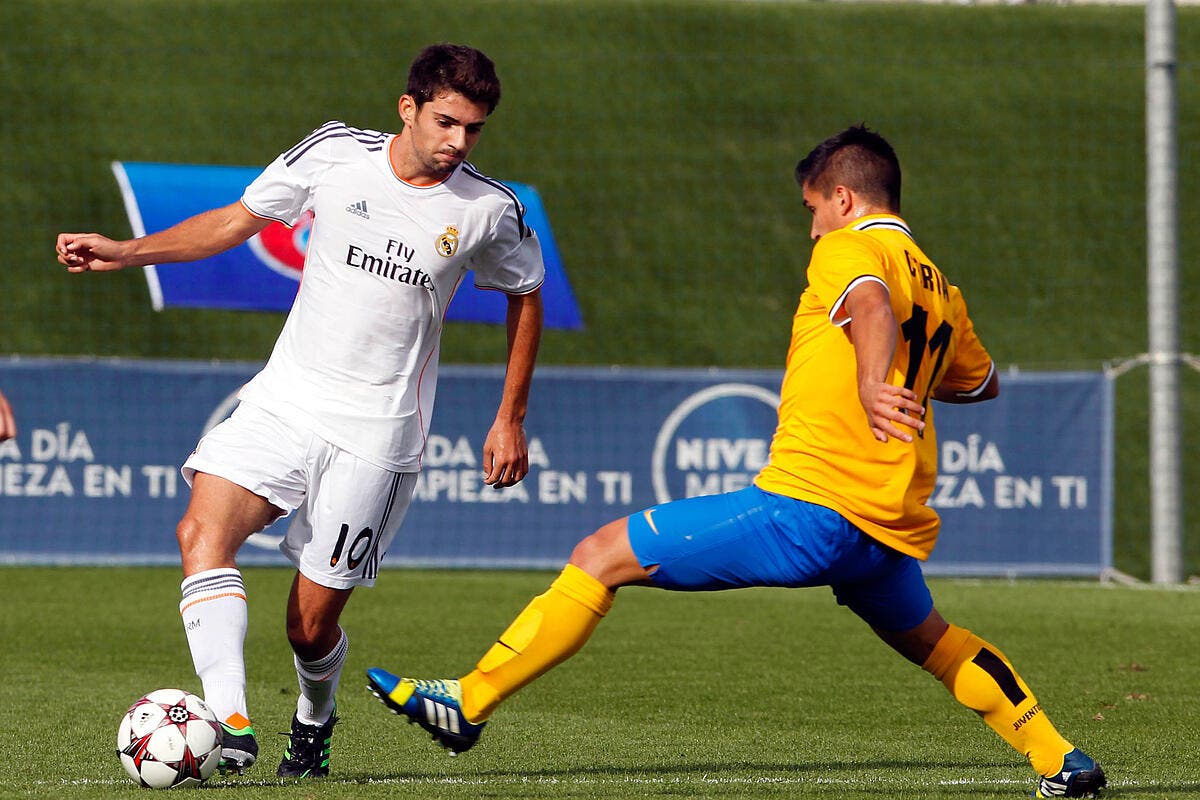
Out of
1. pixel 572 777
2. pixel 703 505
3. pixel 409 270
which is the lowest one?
pixel 572 777

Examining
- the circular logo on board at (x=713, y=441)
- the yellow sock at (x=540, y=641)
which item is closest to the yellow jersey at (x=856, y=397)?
the yellow sock at (x=540, y=641)

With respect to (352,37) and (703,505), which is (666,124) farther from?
(703,505)

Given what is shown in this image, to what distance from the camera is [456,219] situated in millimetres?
5402

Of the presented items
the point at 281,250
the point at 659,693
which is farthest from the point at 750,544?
the point at 281,250

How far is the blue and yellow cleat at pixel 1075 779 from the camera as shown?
4.91m

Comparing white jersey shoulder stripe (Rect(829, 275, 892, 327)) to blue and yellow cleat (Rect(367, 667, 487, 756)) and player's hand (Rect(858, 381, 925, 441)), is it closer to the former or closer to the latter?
player's hand (Rect(858, 381, 925, 441))

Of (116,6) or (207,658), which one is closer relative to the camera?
(207,658)

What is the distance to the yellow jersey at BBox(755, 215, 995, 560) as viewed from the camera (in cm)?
465

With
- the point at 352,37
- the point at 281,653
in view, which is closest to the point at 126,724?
the point at 281,653

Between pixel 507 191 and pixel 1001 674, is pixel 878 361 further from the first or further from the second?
pixel 507 191

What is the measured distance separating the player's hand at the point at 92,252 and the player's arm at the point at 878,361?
7.36ft

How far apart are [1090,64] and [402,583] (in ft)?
63.3

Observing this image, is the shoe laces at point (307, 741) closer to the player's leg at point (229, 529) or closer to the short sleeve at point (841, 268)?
the player's leg at point (229, 529)

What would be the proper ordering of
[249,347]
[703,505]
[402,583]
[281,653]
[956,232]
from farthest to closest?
[956,232] → [249,347] → [402,583] → [281,653] → [703,505]
